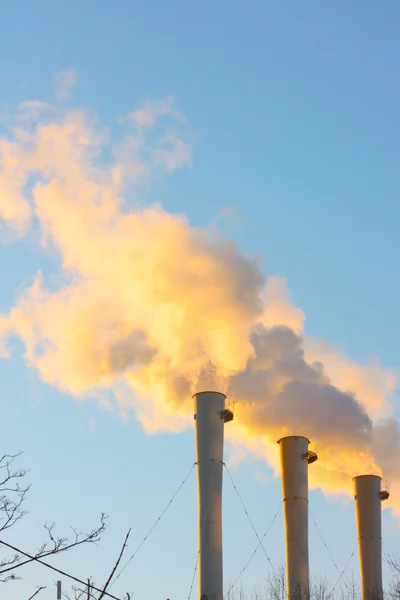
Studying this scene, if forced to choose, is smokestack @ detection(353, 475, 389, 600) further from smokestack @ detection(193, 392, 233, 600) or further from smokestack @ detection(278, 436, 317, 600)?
smokestack @ detection(193, 392, 233, 600)

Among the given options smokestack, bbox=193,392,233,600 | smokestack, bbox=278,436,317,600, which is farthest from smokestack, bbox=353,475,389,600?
smokestack, bbox=193,392,233,600

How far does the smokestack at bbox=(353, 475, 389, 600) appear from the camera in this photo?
148 ft

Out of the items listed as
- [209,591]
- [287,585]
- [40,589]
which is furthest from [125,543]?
[287,585]

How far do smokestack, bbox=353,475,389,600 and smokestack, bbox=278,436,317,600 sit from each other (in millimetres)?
5588

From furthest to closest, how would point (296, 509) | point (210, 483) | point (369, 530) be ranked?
point (369, 530) → point (296, 509) → point (210, 483)

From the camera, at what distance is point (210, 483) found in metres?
36.5

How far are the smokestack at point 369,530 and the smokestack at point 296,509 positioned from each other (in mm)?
5588

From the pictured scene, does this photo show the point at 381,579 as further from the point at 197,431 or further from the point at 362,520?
the point at 197,431

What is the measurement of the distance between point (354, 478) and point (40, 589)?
42231mm

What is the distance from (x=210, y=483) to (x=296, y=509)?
6039 mm

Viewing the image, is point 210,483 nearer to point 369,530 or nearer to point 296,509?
point 296,509

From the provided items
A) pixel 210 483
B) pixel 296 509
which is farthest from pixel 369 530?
pixel 210 483

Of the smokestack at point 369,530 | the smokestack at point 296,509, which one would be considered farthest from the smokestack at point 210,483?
the smokestack at point 369,530

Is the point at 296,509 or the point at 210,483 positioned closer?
the point at 210,483
